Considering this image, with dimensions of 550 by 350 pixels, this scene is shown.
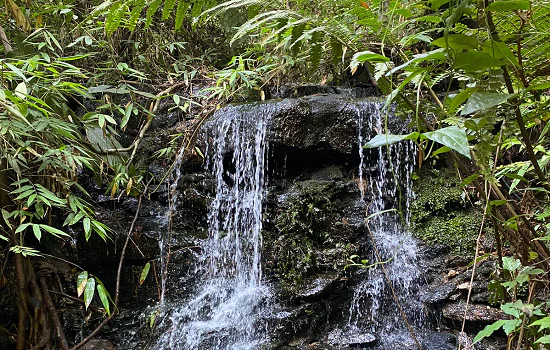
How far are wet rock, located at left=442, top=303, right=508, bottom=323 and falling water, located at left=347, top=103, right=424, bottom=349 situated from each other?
337mm

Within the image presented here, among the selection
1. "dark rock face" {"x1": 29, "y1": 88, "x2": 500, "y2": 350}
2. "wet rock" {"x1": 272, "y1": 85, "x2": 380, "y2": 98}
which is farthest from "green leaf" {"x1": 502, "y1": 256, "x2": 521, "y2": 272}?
"wet rock" {"x1": 272, "y1": 85, "x2": 380, "y2": 98}

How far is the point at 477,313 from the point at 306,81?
14.2 ft

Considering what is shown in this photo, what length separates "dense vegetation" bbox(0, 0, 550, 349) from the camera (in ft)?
2.62

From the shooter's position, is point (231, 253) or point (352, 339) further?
point (231, 253)

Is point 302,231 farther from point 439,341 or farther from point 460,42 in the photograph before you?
point 460,42

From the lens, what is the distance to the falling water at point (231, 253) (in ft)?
11.2

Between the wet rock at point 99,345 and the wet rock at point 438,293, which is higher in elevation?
the wet rock at point 438,293

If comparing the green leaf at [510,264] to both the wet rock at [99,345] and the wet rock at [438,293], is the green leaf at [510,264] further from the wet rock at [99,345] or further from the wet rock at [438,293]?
the wet rock at [99,345]

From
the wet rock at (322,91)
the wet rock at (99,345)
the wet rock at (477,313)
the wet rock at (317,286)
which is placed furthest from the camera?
the wet rock at (322,91)

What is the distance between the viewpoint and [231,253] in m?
4.26

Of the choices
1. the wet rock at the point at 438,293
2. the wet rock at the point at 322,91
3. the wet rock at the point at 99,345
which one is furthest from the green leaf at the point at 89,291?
the wet rock at the point at 322,91

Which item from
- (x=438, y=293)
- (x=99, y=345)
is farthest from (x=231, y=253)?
(x=438, y=293)

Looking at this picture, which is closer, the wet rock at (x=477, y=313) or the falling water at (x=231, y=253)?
the wet rock at (x=477, y=313)

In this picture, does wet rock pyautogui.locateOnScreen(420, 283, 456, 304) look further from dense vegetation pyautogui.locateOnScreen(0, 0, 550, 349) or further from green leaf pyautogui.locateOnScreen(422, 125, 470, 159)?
green leaf pyautogui.locateOnScreen(422, 125, 470, 159)
